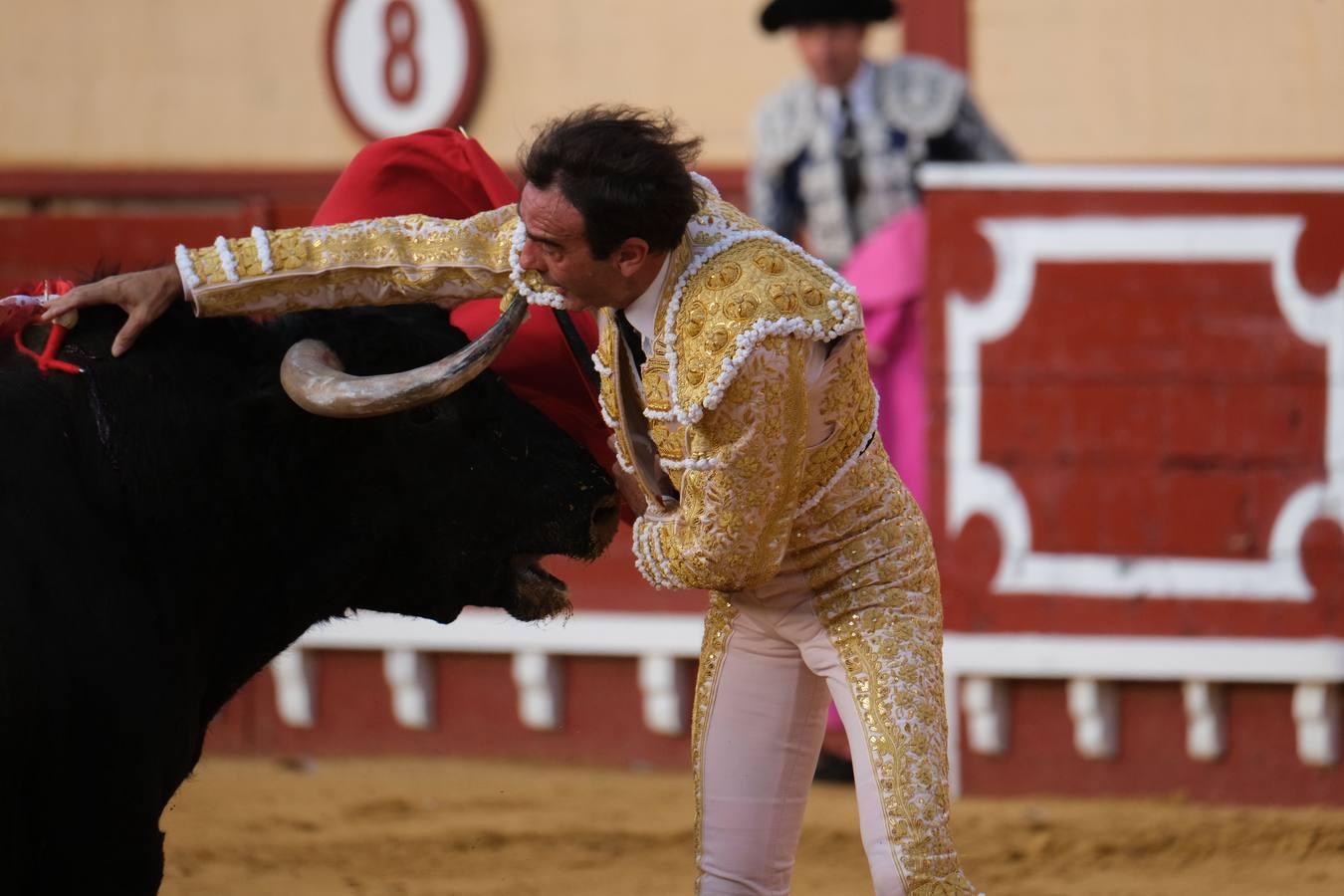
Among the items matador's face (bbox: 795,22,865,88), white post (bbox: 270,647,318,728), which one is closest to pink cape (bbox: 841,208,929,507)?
matador's face (bbox: 795,22,865,88)

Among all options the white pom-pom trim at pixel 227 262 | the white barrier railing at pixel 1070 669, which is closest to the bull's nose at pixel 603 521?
the white pom-pom trim at pixel 227 262

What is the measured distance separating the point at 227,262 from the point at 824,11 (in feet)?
9.87

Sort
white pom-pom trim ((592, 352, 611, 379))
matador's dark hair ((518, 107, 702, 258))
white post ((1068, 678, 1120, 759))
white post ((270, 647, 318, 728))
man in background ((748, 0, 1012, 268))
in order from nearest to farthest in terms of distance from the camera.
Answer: matador's dark hair ((518, 107, 702, 258)) < white pom-pom trim ((592, 352, 611, 379)) < white post ((1068, 678, 1120, 759)) < man in background ((748, 0, 1012, 268)) < white post ((270, 647, 318, 728))

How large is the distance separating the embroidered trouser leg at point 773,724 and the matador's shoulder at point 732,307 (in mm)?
357

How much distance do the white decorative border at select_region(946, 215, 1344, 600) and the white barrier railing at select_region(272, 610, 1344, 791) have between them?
5.3 inches

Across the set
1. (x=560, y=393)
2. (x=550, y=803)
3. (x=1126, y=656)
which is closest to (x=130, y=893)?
(x=560, y=393)

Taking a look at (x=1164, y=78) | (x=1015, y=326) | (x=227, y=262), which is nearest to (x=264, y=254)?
(x=227, y=262)

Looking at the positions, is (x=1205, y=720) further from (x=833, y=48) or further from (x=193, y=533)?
(x=193, y=533)

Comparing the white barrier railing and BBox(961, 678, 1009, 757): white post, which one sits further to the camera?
BBox(961, 678, 1009, 757): white post

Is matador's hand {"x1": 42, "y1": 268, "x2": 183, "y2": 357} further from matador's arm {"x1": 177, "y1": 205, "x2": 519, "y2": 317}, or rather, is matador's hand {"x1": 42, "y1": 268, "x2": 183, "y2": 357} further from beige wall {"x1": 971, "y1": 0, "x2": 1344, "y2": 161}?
beige wall {"x1": 971, "y1": 0, "x2": 1344, "y2": 161}

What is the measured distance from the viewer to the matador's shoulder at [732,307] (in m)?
2.49

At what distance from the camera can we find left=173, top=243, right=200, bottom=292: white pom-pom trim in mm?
2619

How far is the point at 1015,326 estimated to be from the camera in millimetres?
5180

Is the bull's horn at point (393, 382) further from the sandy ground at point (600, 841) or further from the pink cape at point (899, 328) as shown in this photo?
the pink cape at point (899, 328)
